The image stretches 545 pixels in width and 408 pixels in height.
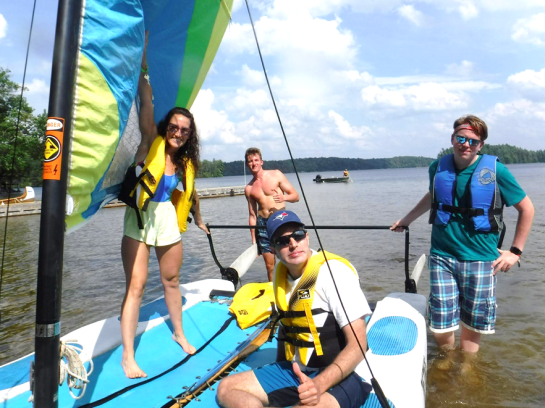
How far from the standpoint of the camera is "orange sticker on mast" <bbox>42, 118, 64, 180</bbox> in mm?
1684

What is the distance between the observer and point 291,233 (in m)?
2.17

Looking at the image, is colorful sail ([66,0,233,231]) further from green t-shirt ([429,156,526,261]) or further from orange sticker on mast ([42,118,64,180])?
green t-shirt ([429,156,526,261])

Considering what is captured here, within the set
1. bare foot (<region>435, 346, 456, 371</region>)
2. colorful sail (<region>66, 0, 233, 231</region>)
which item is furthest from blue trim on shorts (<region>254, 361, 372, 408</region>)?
bare foot (<region>435, 346, 456, 371</region>)

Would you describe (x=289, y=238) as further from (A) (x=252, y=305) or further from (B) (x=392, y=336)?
(A) (x=252, y=305)

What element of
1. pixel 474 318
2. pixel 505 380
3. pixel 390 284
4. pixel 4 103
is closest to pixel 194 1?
pixel 474 318

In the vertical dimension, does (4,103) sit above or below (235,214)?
above

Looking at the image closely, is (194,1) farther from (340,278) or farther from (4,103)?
(4,103)

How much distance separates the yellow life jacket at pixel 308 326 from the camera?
2146 mm

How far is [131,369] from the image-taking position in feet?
9.50

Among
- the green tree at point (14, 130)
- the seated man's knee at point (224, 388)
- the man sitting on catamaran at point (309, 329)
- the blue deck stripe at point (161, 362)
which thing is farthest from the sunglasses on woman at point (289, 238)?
the green tree at point (14, 130)

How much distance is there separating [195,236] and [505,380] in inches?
446

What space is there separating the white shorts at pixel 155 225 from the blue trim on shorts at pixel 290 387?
119 cm

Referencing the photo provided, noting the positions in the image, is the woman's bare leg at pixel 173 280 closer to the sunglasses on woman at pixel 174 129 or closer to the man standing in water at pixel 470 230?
the sunglasses on woman at pixel 174 129

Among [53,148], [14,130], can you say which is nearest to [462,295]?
[53,148]
